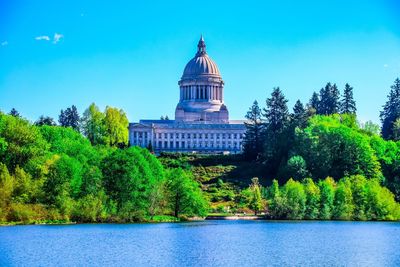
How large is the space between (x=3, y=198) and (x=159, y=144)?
9853 centimetres

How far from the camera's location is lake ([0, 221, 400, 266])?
37656 millimetres

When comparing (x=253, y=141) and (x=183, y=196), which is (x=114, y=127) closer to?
(x=253, y=141)

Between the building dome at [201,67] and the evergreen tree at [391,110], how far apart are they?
169 ft

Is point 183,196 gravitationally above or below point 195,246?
above

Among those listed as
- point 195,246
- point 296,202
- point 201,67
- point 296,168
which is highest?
point 201,67

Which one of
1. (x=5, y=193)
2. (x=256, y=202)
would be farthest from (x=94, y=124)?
(x=5, y=193)

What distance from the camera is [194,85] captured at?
170m

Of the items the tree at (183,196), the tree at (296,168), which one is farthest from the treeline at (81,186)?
the tree at (296,168)

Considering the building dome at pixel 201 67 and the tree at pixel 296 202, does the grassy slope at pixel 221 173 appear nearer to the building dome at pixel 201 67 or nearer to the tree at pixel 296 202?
the tree at pixel 296 202

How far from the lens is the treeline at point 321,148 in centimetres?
8994

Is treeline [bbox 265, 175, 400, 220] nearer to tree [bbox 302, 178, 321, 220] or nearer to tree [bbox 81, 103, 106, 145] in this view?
tree [bbox 302, 178, 321, 220]

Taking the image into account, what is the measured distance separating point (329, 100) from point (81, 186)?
70.1m

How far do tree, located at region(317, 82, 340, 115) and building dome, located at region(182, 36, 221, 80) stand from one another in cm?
4669

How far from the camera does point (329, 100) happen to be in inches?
4980
